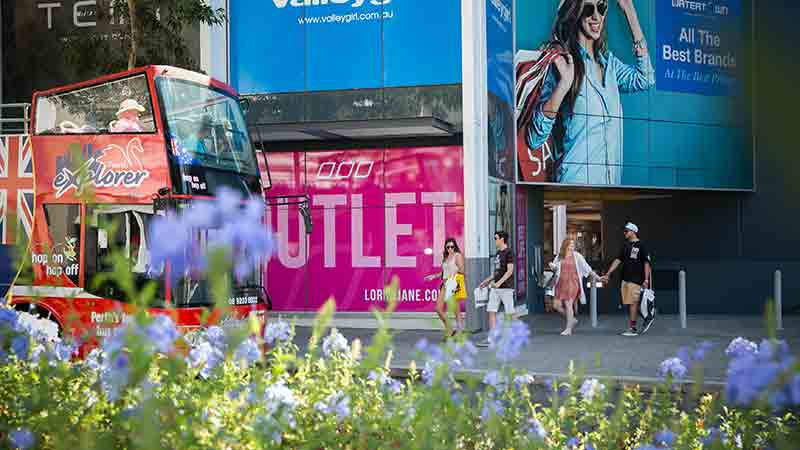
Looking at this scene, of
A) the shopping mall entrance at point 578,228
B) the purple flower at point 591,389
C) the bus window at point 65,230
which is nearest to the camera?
the purple flower at point 591,389

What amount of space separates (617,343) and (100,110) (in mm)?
8184

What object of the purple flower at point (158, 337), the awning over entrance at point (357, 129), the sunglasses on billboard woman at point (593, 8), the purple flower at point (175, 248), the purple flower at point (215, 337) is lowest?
the purple flower at point (215, 337)

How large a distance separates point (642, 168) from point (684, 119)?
193 cm

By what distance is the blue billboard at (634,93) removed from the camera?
2142cm

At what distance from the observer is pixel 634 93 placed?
23484 millimetres

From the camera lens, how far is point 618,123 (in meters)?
23.2

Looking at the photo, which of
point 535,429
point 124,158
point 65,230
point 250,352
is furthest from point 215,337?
point 65,230

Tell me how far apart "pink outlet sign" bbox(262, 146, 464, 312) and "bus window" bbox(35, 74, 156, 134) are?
6.81 metres

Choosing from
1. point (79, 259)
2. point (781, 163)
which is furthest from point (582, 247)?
point (79, 259)

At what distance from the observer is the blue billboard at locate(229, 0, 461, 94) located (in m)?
17.3

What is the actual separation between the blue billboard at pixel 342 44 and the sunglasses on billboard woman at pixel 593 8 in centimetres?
660

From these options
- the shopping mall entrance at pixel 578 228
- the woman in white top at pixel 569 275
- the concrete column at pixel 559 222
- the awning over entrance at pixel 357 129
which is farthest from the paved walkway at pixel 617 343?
the concrete column at pixel 559 222

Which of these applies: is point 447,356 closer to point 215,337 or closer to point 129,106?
point 215,337

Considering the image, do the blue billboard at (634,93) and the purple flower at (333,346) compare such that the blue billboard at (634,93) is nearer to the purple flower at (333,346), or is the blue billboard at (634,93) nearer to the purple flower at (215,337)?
the purple flower at (333,346)
